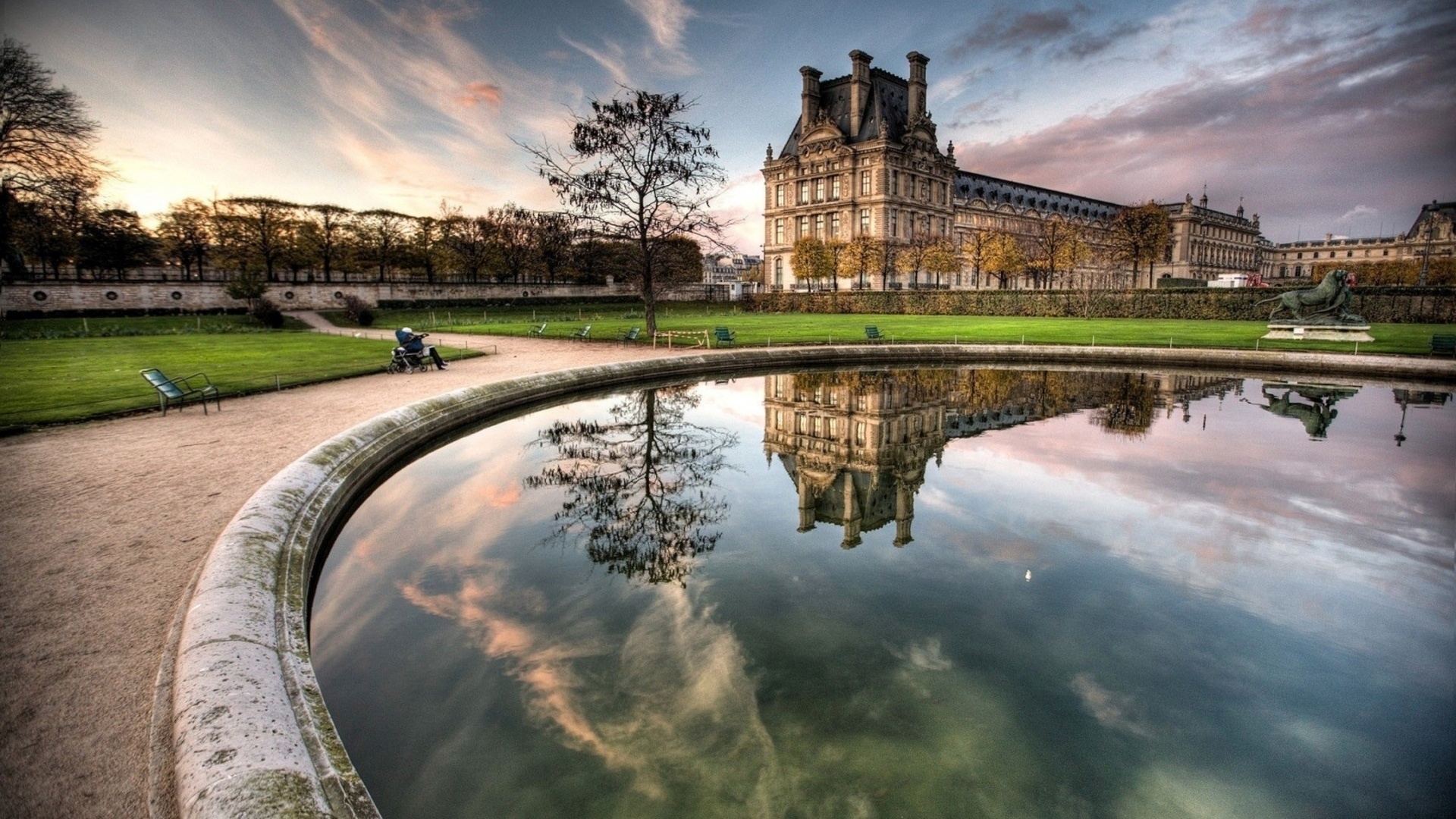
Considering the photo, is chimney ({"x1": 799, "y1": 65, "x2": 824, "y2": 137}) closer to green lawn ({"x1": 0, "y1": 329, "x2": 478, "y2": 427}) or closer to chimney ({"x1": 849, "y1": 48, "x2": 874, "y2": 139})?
chimney ({"x1": 849, "y1": 48, "x2": 874, "y2": 139})

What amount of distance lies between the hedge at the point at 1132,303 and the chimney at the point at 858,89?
22.8 m

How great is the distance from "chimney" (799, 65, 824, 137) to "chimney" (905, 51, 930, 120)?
358 inches

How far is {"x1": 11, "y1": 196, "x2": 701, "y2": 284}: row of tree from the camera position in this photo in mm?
45438

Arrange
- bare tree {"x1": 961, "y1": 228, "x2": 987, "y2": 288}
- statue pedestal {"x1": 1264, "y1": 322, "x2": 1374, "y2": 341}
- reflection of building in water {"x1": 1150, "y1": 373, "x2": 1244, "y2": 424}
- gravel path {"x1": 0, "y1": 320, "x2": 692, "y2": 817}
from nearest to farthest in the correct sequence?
gravel path {"x1": 0, "y1": 320, "x2": 692, "y2": 817}, reflection of building in water {"x1": 1150, "y1": 373, "x2": 1244, "y2": 424}, statue pedestal {"x1": 1264, "y1": 322, "x2": 1374, "y2": 341}, bare tree {"x1": 961, "y1": 228, "x2": 987, "y2": 288}

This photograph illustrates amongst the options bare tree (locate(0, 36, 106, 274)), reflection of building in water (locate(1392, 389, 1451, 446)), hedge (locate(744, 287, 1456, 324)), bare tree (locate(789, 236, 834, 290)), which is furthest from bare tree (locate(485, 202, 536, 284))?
reflection of building in water (locate(1392, 389, 1451, 446))

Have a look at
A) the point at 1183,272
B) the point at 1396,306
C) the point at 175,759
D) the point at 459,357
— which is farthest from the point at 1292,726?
the point at 1183,272

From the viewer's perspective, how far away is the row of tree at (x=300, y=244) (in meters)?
45.4

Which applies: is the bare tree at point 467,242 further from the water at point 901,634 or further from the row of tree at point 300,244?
the water at point 901,634

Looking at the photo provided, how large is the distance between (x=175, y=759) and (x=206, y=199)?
62622mm

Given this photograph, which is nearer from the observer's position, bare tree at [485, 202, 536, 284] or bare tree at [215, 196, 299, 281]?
bare tree at [215, 196, 299, 281]

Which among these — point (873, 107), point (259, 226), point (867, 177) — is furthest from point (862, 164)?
point (259, 226)

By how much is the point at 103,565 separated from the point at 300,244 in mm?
55200

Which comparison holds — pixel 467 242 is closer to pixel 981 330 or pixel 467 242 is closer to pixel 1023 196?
pixel 981 330

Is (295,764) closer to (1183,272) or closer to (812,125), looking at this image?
(812,125)
